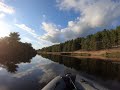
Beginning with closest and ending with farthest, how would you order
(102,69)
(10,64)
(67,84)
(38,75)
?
(67,84)
(38,75)
(102,69)
(10,64)

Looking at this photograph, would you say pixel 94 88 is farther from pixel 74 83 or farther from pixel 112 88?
pixel 112 88

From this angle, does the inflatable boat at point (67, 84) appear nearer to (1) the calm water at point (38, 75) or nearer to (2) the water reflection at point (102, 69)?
(1) the calm water at point (38, 75)

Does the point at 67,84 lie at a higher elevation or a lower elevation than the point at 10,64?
lower

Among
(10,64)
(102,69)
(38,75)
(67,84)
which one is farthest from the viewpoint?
(10,64)

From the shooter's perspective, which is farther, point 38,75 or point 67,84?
point 38,75

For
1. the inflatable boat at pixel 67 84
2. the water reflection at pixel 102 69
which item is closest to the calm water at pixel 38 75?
the water reflection at pixel 102 69

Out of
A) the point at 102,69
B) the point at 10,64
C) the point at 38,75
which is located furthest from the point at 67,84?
the point at 10,64

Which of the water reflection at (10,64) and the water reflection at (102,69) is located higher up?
the water reflection at (10,64)

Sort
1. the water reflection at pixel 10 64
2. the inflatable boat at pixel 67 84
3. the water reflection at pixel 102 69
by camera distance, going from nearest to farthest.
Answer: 1. the inflatable boat at pixel 67 84
2. the water reflection at pixel 102 69
3. the water reflection at pixel 10 64

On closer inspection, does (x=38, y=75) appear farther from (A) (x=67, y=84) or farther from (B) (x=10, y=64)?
(B) (x=10, y=64)

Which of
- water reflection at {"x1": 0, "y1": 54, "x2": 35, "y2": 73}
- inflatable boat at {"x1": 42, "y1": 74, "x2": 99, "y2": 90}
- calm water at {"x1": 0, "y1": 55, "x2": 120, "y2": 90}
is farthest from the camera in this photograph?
water reflection at {"x1": 0, "y1": 54, "x2": 35, "y2": 73}

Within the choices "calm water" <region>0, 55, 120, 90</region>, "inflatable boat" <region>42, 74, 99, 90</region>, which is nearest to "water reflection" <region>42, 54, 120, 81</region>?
"calm water" <region>0, 55, 120, 90</region>

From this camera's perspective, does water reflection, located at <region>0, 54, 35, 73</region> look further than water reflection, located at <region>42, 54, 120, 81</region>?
Yes

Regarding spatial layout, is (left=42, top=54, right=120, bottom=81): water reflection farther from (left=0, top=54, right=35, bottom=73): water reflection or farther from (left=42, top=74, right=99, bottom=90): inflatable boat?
(left=0, top=54, right=35, bottom=73): water reflection
